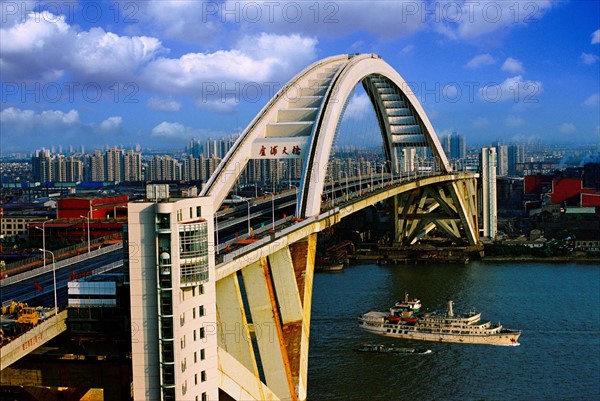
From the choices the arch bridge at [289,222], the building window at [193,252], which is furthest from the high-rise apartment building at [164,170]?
the building window at [193,252]

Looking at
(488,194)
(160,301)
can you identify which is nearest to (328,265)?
(488,194)

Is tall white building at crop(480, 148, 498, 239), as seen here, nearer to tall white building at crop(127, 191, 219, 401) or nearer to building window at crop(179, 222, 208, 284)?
building window at crop(179, 222, 208, 284)

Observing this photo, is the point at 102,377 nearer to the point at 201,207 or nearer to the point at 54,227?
the point at 201,207

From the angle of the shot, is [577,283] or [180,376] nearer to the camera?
[180,376]

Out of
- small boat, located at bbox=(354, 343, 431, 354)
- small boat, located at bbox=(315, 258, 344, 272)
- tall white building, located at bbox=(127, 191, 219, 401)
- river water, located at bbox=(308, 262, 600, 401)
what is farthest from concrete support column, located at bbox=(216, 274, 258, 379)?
small boat, located at bbox=(315, 258, 344, 272)

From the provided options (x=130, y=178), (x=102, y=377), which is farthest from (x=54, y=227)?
(x=130, y=178)

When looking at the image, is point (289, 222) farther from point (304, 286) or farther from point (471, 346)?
point (471, 346)

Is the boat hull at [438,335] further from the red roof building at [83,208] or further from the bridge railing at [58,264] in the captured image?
the red roof building at [83,208]
